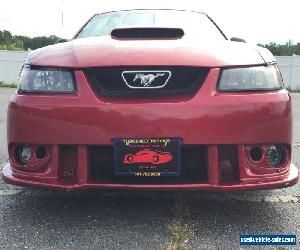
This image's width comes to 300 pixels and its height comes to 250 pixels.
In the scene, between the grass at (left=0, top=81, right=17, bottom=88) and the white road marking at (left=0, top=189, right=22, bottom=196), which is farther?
the grass at (left=0, top=81, right=17, bottom=88)

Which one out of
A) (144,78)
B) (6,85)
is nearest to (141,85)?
(144,78)

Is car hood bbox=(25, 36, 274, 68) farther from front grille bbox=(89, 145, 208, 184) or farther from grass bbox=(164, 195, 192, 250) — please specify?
grass bbox=(164, 195, 192, 250)

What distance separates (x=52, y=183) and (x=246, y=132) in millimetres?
1126

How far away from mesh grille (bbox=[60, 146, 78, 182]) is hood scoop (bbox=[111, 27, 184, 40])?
857 millimetres

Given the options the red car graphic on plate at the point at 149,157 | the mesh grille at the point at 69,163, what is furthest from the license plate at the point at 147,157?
the mesh grille at the point at 69,163

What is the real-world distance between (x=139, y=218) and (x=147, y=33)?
122 centimetres

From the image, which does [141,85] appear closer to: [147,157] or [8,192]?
[147,157]

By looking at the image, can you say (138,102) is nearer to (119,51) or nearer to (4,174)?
(119,51)

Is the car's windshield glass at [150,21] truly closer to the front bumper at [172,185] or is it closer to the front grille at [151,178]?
the front grille at [151,178]

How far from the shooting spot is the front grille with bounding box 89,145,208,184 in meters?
2.62

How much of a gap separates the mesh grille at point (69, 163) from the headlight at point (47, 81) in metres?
0.33

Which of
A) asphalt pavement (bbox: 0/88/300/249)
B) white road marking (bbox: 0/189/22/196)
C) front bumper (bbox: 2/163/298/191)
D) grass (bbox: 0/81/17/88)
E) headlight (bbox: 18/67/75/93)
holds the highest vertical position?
headlight (bbox: 18/67/75/93)

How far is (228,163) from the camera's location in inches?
104

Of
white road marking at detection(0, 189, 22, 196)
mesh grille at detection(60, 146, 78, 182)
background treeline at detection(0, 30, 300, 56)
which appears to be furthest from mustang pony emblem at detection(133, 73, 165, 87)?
background treeline at detection(0, 30, 300, 56)
